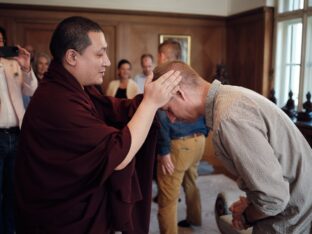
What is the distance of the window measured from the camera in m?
4.12

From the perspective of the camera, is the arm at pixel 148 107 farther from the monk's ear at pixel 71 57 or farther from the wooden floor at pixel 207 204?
the wooden floor at pixel 207 204

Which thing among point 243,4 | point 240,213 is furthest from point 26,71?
point 243,4

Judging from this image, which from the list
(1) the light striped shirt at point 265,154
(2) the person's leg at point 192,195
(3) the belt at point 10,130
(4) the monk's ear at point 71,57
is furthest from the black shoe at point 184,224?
(4) the monk's ear at point 71,57

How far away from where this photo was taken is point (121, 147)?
1.15 m

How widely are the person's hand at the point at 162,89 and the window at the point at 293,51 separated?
3425 millimetres

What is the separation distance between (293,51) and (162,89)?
3.84m

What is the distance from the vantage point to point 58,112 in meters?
1.19

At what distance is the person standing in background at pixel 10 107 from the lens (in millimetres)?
2320

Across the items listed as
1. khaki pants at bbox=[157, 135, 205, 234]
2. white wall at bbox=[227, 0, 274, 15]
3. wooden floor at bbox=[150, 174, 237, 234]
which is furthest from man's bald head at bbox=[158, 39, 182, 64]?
white wall at bbox=[227, 0, 274, 15]

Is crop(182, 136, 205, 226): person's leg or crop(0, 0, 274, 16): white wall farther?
crop(0, 0, 274, 16): white wall

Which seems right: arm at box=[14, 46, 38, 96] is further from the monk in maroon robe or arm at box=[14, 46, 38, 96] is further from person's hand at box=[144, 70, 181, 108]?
person's hand at box=[144, 70, 181, 108]

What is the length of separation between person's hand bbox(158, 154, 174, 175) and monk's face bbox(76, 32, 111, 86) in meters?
1.22

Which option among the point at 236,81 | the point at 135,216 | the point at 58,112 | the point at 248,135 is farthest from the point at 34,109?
the point at 236,81

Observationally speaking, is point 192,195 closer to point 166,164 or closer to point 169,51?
point 166,164
